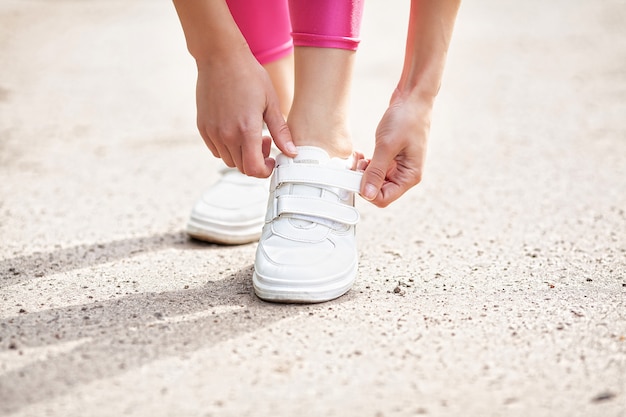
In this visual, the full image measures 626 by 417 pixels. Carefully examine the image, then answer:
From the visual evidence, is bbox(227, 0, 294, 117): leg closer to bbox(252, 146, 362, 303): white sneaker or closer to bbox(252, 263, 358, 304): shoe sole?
bbox(252, 146, 362, 303): white sneaker

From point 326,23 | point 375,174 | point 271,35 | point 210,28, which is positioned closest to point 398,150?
point 375,174

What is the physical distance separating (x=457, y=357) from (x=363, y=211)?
2.82 feet

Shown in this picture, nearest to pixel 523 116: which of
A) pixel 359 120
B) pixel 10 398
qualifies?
pixel 359 120

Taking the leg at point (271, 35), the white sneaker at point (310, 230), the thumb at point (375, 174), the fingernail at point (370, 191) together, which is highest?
the leg at point (271, 35)

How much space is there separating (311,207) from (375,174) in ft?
0.43

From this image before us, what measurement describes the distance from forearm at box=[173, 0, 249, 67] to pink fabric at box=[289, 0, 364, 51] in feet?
0.43

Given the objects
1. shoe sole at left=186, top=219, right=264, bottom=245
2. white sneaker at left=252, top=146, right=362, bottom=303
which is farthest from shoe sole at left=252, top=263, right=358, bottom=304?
shoe sole at left=186, top=219, right=264, bottom=245

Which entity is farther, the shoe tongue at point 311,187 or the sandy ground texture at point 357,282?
the shoe tongue at point 311,187

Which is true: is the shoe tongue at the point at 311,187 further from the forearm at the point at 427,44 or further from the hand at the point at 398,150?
the forearm at the point at 427,44

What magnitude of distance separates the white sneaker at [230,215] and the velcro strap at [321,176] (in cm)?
32

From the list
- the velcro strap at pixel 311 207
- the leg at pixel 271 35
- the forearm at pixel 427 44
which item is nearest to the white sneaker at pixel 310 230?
the velcro strap at pixel 311 207

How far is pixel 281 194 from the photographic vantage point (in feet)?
4.24

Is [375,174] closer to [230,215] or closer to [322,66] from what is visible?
[322,66]

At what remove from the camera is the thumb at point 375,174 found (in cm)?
122
